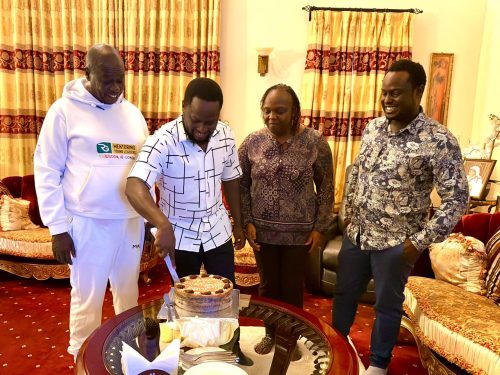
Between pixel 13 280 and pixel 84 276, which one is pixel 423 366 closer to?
pixel 84 276

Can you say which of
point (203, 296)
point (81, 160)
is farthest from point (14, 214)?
point (203, 296)

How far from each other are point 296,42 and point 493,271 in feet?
8.79

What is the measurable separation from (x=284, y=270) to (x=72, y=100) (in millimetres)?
1207

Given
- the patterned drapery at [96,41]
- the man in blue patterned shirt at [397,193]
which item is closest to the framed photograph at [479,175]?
the man in blue patterned shirt at [397,193]

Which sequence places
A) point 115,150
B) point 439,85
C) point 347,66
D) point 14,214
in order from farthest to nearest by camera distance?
1. point 439,85
2. point 347,66
3. point 14,214
4. point 115,150

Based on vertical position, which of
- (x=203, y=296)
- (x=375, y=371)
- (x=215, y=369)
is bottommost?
(x=375, y=371)

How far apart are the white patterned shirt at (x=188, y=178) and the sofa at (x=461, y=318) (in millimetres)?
1088

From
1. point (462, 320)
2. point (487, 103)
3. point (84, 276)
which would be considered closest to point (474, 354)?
point (462, 320)

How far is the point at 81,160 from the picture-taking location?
1577 millimetres

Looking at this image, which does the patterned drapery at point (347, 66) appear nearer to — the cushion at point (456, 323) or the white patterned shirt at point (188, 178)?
the cushion at point (456, 323)

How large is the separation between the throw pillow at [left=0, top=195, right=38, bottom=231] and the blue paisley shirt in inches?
104

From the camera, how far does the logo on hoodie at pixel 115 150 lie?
1.59 meters

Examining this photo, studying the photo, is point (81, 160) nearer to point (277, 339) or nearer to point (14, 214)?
point (277, 339)

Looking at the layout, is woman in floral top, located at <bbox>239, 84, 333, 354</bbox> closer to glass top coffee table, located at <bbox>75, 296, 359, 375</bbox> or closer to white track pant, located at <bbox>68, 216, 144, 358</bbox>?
glass top coffee table, located at <bbox>75, 296, 359, 375</bbox>
